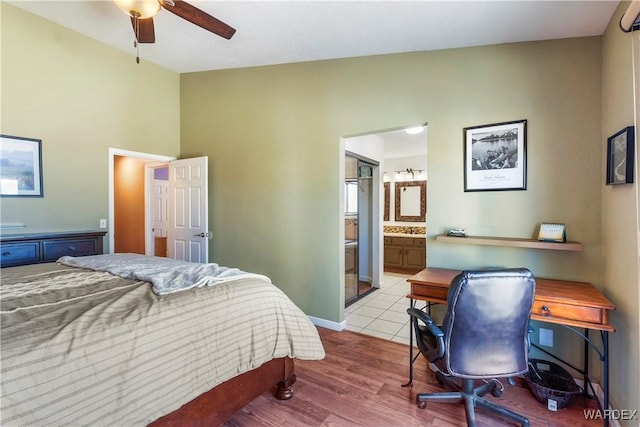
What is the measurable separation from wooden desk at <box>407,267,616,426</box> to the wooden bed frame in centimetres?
96

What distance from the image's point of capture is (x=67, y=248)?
2.85 meters

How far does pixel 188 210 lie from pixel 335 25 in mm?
2911

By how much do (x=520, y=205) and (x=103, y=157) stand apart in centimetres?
432

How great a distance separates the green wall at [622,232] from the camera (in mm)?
1570

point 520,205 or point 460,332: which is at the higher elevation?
point 520,205

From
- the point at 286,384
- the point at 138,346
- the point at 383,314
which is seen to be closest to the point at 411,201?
the point at 383,314

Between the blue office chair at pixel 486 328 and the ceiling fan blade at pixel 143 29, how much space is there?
106 inches

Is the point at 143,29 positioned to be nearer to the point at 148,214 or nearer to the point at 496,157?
the point at 496,157

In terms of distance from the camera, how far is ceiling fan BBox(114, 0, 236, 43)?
179cm

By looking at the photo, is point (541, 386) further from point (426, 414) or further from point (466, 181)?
point (466, 181)

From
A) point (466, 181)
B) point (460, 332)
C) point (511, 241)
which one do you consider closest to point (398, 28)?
point (466, 181)

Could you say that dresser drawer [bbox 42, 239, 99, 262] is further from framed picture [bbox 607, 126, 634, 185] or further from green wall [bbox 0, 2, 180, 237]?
framed picture [bbox 607, 126, 634, 185]

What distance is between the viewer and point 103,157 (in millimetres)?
3436

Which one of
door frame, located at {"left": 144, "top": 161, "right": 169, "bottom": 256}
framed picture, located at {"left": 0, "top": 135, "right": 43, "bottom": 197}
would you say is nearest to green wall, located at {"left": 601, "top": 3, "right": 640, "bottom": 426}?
framed picture, located at {"left": 0, "top": 135, "right": 43, "bottom": 197}
